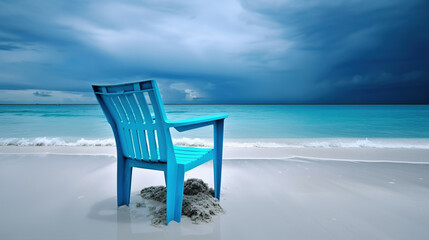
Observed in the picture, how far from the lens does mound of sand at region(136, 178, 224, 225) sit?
175 centimetres

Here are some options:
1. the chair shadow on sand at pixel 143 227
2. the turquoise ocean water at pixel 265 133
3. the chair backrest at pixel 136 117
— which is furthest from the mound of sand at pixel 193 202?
the turquoise ocean water at pixel 265 133

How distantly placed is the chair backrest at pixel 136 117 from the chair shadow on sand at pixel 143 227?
0.49 meters

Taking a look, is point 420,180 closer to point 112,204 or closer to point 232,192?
point 232,192

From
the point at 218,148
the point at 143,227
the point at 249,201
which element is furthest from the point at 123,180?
the point at 249,201

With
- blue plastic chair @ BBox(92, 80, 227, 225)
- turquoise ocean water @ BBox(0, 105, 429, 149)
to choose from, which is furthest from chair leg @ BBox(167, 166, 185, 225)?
turquoise ocean water @ BBox(0, 105, 429, 149)

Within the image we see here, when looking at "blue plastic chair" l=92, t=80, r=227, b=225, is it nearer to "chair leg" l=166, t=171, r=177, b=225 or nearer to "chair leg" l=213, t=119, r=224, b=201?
"chair leg" l=166, t=171, r=177, b=225

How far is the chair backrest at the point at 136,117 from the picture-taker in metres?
1.47

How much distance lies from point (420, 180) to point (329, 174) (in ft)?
3.30

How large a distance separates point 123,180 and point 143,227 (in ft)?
1.50

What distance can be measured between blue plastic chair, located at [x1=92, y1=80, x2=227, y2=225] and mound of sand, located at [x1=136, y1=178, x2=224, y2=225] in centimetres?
14

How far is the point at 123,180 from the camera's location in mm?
1902

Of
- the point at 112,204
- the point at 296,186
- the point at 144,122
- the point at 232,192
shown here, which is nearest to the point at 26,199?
the point at 112,204

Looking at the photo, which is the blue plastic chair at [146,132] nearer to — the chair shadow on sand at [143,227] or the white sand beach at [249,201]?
the chair shadow on sand at [143,227]

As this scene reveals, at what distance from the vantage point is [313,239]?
58.4 inches
